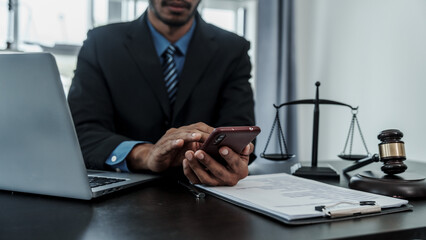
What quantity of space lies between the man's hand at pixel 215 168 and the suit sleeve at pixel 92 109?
1.26ft

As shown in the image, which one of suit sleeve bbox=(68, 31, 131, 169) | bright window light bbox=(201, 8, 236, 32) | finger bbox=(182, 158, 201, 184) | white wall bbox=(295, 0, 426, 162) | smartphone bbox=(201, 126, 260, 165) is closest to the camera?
smartphone bbox=(201, 126, 260, 165)

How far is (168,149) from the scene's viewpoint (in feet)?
3.16

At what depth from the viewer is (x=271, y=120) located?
123 inches

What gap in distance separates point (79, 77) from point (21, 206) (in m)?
1.01

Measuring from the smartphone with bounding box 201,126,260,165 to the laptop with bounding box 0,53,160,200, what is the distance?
0.22 metres

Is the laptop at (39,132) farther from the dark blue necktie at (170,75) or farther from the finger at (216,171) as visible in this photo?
the dark blue necktie at (170,75)

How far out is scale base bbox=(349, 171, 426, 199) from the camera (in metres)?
0.81

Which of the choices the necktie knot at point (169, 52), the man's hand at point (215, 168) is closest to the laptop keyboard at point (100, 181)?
the man's hand at point (215, 168)

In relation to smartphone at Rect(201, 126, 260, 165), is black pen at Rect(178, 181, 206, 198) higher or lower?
lower

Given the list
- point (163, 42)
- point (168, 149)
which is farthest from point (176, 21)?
point (168, 149)

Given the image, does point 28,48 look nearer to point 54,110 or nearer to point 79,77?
point 79,77

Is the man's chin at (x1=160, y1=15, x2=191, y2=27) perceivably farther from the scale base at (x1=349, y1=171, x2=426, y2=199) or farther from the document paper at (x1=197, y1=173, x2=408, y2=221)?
the scale base at (x1=349, y1=171, x2=426, y2=199)

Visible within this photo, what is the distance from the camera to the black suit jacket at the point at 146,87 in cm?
160

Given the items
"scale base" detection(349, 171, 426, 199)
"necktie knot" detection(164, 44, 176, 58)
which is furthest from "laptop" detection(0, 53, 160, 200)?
"necktie knot" detection(164, 44, 176, 58)
